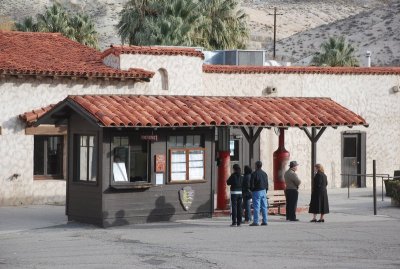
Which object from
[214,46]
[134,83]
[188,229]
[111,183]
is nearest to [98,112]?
[111,183]

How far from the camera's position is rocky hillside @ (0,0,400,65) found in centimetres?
10188

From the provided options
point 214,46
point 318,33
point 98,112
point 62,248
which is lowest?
point 62,248

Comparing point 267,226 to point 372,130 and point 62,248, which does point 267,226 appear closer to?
point 62,248

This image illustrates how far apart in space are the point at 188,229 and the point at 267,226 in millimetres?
2163

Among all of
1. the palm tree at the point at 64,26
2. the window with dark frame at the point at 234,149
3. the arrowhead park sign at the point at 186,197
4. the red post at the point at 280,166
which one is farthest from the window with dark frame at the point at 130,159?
the palm tree at the point at 64,26

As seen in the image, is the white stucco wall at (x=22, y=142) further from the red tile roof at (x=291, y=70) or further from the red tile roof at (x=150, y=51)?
the red tile roof at (x=291, y=70)

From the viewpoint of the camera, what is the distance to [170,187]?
2819cm

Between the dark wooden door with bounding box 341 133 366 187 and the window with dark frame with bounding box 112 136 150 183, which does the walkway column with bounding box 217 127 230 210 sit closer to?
the window with dark frame with bounding box 112 136 150 183

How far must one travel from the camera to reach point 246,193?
27406mm

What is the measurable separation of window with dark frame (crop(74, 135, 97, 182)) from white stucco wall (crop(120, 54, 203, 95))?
8.93 m

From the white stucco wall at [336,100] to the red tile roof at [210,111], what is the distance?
795 centimetres

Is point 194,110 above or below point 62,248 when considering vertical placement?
above

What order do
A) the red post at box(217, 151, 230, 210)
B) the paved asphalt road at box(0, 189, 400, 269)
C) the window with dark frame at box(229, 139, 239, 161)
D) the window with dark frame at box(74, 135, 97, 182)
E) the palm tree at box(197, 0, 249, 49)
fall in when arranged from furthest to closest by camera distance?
the palm tree at box(197, 0, 249, 49), the window with dark frame at box(229, 139, 239, 161), the red post at box(217, 151, 230, 210), the window with dark frame at box(74, 135, 97, 182), the paved asphalt road at box(0, 189, 400, 269)

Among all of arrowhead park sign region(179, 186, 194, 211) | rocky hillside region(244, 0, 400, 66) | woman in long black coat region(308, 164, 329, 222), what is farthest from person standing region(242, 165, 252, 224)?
rocky hillside region(244, 0, 400, 66)
